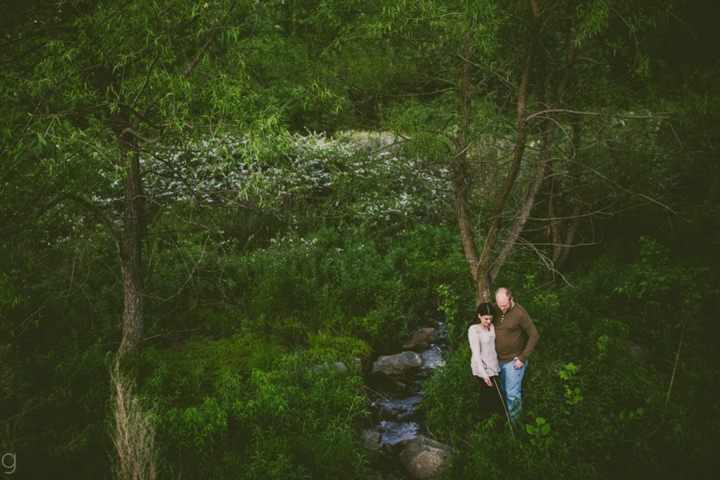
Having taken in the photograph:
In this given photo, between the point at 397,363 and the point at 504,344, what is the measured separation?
2.59 m

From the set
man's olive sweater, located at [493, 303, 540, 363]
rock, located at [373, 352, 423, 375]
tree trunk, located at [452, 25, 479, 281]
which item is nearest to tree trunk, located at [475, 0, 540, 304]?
tree trunk, located at [452, 25, 479, 281]

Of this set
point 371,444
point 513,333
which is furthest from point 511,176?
point 371,444

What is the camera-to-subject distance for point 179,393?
5.84m

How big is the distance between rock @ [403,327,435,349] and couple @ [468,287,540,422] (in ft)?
9.26

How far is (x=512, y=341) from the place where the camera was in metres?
5.36

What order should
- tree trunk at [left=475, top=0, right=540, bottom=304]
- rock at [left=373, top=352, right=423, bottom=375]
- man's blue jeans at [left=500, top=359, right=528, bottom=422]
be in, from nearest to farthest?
tree trunk at [left=475, top=0, right=540, bottom=304] < man's blue jeans at [left=500, top=359, right=528, bottom=422] < rock at [left=373, top=352, right=423, bottom=375]

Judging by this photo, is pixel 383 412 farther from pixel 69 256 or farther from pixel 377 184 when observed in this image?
pixel 69 256

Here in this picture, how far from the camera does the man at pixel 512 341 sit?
17.5ft

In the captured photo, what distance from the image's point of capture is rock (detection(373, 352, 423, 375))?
24.5 feet

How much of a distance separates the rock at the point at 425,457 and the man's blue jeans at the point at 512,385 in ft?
3.23

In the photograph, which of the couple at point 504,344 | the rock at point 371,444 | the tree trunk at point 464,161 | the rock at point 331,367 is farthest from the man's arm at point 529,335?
the rock at point 331,367

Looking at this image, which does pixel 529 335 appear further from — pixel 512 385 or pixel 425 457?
pixel 425 457

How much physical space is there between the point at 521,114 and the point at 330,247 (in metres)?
6.43

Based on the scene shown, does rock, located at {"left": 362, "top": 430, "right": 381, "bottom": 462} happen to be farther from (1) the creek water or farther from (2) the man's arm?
(2) the man's arm
